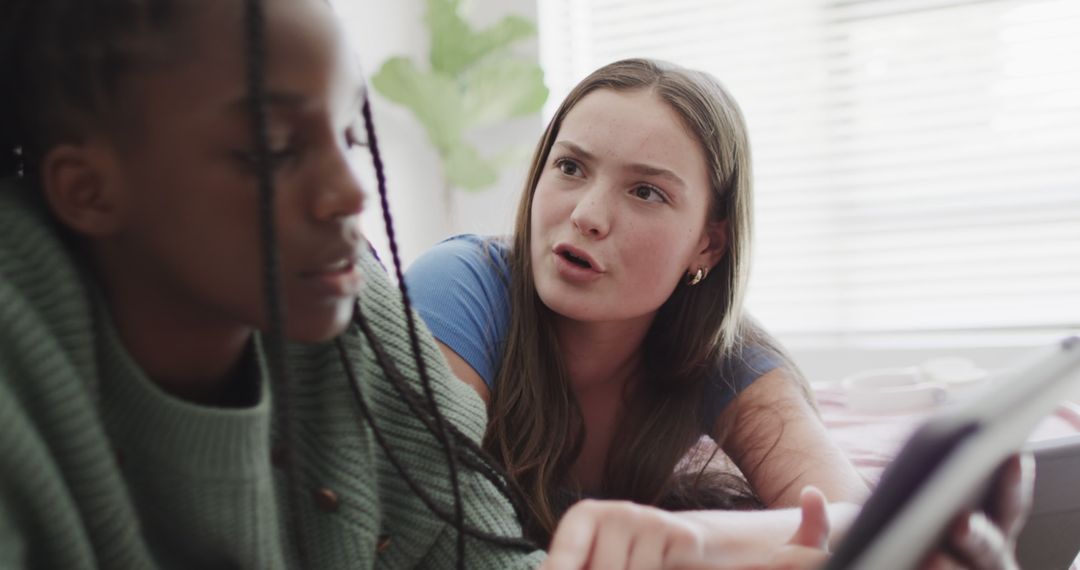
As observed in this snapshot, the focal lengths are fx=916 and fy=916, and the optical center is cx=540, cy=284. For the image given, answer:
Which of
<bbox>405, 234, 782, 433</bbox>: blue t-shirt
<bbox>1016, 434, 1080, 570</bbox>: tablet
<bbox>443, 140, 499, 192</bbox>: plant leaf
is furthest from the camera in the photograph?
<bbox>443, 140, 499, 192</bbox>: plant leaf

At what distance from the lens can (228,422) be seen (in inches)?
21.9

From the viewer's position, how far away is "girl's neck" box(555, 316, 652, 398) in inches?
52.9

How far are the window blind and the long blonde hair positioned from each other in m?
1.54

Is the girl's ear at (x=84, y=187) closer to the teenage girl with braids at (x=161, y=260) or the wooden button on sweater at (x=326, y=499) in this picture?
the teenage girl with braids at (x=161, y=260)

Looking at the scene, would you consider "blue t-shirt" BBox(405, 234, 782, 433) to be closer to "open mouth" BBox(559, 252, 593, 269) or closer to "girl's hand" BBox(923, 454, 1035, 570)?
"open mouth" BBox(559, 252, 593, 269)

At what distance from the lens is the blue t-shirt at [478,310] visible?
118 centimetres

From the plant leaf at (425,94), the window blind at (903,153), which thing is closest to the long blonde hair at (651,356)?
the plant leaf at (425,94)

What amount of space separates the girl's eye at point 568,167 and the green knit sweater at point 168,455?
56 cm

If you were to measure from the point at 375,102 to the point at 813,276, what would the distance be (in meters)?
1.48

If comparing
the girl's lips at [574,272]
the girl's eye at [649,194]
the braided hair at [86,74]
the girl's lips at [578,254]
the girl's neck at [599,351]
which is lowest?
the girl's neck at [599,351]

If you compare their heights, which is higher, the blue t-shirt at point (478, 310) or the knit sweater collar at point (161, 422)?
the knit sweater collar at point (161, 422)

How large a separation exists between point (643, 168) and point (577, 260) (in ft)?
0.51

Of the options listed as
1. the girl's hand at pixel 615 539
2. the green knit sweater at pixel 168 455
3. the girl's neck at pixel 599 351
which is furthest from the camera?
the girl's neck at pixel 599 351

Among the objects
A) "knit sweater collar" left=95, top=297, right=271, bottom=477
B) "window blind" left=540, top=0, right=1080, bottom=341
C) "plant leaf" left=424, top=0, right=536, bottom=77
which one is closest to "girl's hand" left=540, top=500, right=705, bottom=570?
"knit sweater collar" left=95, top=297, right=271, bottom=477
